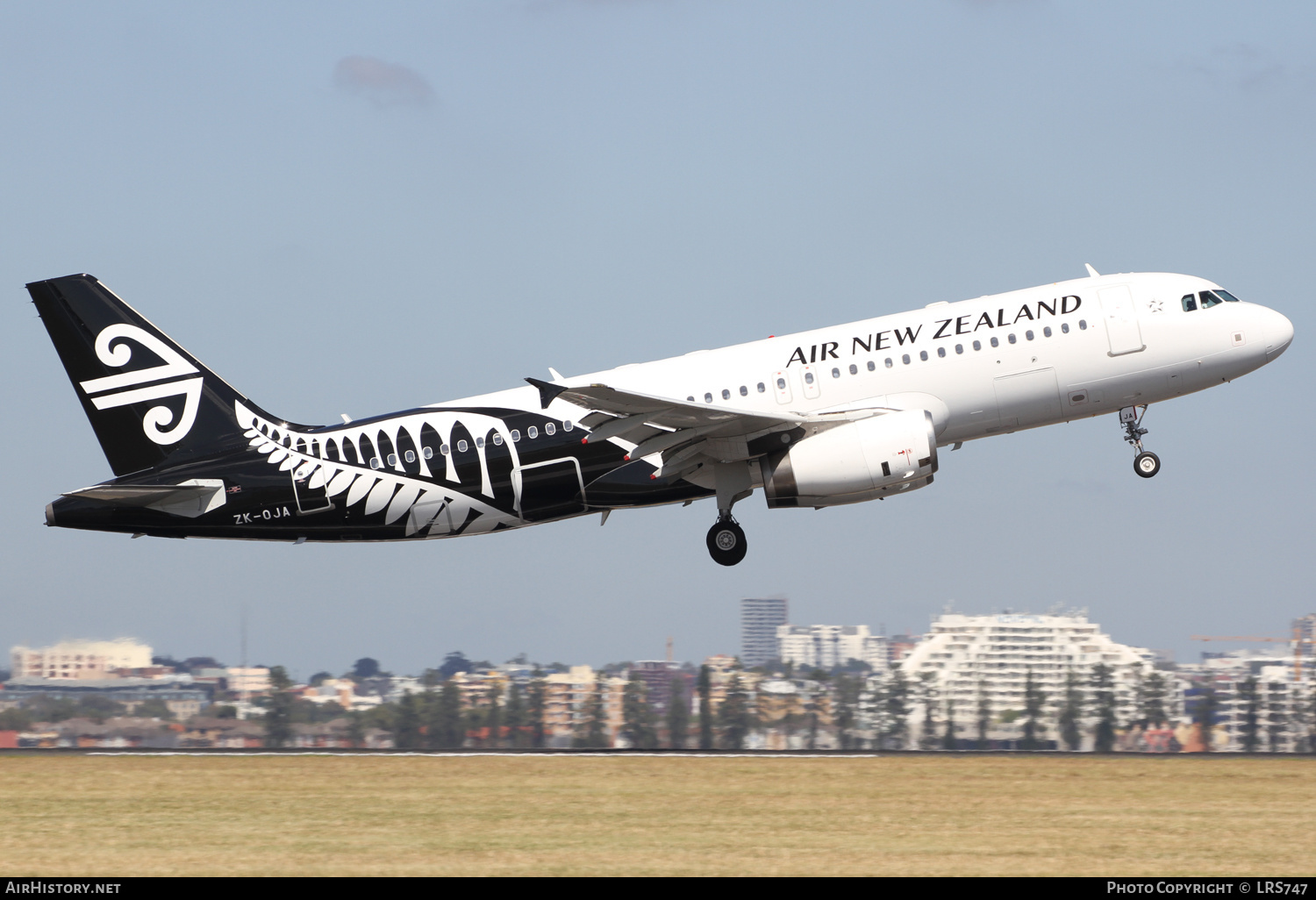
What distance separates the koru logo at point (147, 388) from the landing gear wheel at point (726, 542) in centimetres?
1317

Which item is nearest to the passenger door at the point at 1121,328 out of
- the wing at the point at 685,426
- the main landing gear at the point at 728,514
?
the wing at the point at 685,426

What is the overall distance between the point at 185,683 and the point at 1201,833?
37.8 m

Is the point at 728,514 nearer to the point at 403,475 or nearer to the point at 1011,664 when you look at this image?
the point at 403,475

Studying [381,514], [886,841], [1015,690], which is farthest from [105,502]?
[1015,690]

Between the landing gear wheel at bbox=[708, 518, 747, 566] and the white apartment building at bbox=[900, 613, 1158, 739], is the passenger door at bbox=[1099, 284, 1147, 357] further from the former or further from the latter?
the white apartment building at bbox=[900, 613, 1158, 739]

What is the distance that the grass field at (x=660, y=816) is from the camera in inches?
770

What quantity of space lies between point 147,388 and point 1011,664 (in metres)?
63.0

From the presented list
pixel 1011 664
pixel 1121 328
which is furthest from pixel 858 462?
pixel 1011 664

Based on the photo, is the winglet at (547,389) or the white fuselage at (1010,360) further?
the white fuselage at (1010,360)

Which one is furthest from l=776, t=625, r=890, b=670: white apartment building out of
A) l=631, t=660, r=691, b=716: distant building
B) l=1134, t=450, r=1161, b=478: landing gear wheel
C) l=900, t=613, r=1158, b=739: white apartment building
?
l=1134, t=450, r=1161, b=478: landing gear wheel

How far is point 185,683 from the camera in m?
50.2

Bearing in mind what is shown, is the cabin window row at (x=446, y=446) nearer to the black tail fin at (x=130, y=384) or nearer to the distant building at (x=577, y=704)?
the black tail fin at (x=130, y=384)

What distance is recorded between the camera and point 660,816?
23234mm

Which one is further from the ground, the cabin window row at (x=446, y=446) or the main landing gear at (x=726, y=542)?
the cabin window row at (x=446, y=446)
